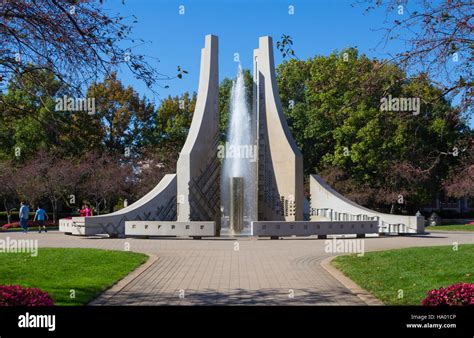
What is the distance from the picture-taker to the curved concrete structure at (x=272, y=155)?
2748 centimetres

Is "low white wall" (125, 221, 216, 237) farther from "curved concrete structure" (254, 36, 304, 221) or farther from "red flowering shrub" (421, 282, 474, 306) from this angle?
"red flowering shrub" (421, 282, 474, 306)

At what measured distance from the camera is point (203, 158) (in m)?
26.6

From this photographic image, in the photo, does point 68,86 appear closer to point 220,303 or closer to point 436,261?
point 220,303

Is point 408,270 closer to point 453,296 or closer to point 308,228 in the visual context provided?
point 453,296

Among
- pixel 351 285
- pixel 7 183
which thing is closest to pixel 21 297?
pixel 351 285

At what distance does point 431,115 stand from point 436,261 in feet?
103

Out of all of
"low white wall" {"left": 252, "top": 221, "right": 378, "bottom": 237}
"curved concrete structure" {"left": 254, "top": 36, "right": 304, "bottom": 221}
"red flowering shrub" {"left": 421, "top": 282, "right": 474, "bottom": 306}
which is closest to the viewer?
"red flowering shrub" {"left": 421, "top": 282, "right": 474, "bottom": 306}

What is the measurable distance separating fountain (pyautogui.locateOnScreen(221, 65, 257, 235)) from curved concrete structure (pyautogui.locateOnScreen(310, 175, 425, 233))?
4391 mm

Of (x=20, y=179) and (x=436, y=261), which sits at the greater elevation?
(x=20, y=179)

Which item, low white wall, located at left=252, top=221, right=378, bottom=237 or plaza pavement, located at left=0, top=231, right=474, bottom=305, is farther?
low white wall, located at left=252, top=221, right=378, bottom=237

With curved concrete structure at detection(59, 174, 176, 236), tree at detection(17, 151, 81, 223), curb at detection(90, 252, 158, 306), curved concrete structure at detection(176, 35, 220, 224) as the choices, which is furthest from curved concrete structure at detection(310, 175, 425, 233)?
tree at detection(17, 151, 81, 223)

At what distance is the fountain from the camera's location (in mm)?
27062

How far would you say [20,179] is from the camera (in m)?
37.8
